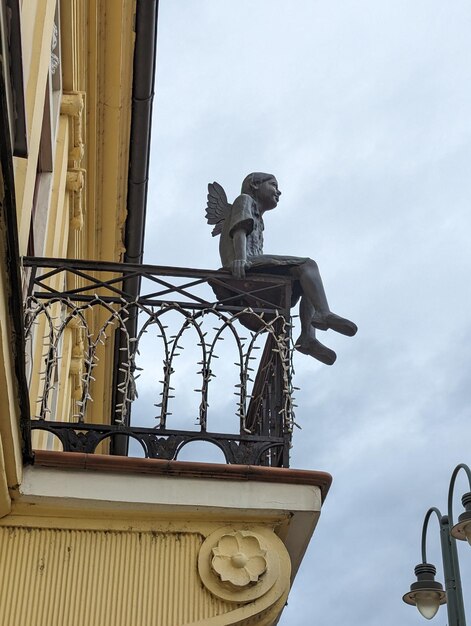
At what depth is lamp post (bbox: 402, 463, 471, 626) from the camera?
9.05 metres

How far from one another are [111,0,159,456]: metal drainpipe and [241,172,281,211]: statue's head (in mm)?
1555

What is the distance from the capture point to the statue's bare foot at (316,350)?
5645 millimetres

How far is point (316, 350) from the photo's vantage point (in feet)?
18.6

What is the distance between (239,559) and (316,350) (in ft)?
5.26

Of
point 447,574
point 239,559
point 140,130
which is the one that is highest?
point 140,130

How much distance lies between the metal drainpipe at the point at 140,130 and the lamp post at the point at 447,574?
3206 mm

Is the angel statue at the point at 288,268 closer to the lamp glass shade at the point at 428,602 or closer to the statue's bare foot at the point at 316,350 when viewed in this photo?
the statue's bare foot at the point at 316,350

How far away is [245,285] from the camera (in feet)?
18.1

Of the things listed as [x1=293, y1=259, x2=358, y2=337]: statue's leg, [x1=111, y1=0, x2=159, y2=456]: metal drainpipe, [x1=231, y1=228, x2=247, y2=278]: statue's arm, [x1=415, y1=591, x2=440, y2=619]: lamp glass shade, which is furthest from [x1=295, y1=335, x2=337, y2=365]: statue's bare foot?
[x1=415, y1=591, x2=440, y2=619]: lamp glass shade

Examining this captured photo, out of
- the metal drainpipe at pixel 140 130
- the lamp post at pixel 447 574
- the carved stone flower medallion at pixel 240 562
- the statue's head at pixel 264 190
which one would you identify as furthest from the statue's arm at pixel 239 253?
the lamp post at pixel 447 574

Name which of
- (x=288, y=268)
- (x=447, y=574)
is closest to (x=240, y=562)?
(x=288, y=268)

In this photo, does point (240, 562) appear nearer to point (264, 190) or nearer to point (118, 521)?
point (118, 521)

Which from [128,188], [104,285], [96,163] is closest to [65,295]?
[104,285]

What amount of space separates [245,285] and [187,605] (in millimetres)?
1872
